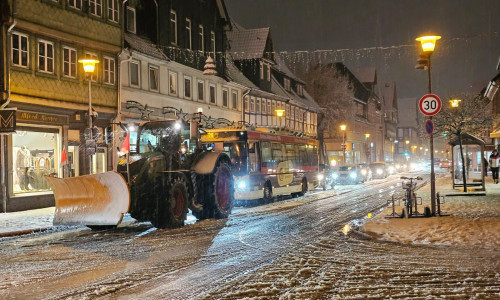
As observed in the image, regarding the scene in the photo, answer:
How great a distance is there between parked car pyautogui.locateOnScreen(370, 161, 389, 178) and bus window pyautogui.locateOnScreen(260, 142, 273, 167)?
3363 centimetres

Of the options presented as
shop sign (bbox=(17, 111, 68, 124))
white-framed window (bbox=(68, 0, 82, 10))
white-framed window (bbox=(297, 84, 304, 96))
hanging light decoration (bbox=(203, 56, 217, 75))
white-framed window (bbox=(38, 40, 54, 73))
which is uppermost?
white-framed window (bbox=(297, 84, 304, 96))

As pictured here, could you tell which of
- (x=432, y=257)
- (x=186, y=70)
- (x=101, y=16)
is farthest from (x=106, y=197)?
(x=186, y=70)

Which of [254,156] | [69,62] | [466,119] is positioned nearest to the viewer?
[254,156]

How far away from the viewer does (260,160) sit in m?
26.5

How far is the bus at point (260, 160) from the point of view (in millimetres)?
25391

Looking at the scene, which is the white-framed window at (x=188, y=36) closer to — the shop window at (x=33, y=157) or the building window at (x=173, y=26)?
the building window at (x=173, y=26)

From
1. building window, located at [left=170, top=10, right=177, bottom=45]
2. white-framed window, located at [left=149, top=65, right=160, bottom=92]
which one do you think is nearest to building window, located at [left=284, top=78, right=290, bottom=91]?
building window, located at [left=170, top=10, right=177, bottom=45]

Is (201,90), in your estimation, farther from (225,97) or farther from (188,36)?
(225,97)

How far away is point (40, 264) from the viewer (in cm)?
1112

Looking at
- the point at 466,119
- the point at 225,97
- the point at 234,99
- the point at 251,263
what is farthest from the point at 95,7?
the point at 466,119

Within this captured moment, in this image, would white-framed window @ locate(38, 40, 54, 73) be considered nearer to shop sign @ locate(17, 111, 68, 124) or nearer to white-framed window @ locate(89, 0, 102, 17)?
shop sign @ locate(17, 111, 68, 124)

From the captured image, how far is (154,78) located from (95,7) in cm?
709

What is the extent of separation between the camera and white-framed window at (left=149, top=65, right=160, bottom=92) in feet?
112

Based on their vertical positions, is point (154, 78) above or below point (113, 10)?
below
